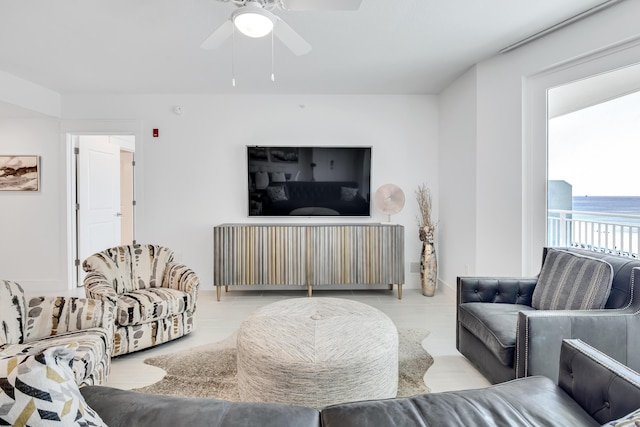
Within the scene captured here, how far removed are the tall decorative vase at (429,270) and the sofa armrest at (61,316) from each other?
10.9 ft

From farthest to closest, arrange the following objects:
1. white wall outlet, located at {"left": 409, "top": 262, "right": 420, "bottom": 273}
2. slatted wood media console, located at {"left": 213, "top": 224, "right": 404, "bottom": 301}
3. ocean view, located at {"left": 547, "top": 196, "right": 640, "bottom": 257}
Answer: white wall outlet, located at {"left": 409, "top": 262, "right": 420, "bottom": 273}, slatted wood media console, located at {"left": 213, "top": 224, "right": 404, "bottom": 301}, ocean view, located at {"left": 547, "top": 196, "right": 640, "bottom": 257}

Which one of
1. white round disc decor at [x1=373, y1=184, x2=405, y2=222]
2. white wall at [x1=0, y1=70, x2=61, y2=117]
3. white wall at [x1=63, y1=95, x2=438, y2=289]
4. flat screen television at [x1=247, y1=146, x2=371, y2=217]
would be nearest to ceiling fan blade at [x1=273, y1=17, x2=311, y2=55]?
flat screen television at [x1=247, y1=146, x2=371, y2=217]

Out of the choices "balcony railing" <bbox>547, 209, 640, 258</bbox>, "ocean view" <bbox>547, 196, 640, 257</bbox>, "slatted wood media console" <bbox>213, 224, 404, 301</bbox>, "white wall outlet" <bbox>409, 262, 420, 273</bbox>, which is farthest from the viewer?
"white wall outlet" <bbox>409, 262, 420, 273</bbox>

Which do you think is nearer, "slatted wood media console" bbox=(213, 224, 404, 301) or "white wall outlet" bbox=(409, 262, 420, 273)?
"slatted wood media console" bbox=(213, 224, 404, 301)

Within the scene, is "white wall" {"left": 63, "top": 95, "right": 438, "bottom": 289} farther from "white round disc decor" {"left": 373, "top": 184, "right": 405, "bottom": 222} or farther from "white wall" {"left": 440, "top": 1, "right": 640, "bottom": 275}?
"white wall" {"left": 440, "top": 1, "right": 640, "bottom": 275}

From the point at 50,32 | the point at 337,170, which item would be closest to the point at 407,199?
the point at 337,170

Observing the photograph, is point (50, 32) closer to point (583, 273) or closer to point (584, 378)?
point (584, 378)

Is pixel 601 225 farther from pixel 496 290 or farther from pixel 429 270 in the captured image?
pixel 429 270

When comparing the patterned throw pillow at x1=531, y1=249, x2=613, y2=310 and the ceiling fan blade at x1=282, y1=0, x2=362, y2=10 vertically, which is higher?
the ceiling fan blade at x1=282, y1=0, x2=362, y2=10

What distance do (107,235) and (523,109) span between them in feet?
Answer: 17.8

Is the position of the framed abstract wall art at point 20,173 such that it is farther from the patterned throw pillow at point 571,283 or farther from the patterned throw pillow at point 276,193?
the patterned throw pillow at point 571,283

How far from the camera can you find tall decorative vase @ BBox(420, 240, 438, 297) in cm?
424

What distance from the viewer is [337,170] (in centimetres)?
443

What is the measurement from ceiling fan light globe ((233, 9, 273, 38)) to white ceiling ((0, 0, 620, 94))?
2.39 feet
